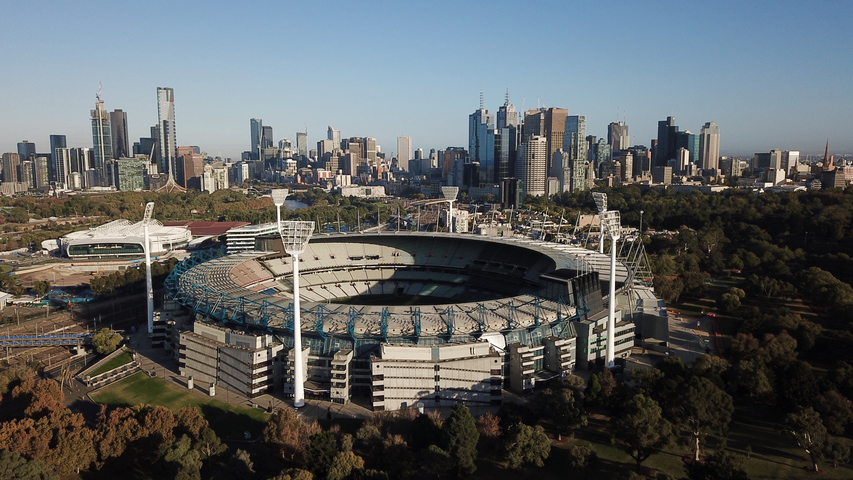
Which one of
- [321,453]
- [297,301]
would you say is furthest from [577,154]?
[321,453]

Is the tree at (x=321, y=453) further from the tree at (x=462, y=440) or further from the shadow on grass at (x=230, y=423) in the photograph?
the shadow on grass at (x=230, y=423)

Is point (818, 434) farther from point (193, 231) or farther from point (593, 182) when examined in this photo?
point (593, 182)

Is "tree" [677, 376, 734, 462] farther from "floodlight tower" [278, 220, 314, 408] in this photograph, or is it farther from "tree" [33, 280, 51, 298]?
"tree" [33, 280, 51, 298]

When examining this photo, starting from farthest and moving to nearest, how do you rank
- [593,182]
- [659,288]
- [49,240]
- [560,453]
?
[593,182]
[49,240]
[659,288]
[560,453]

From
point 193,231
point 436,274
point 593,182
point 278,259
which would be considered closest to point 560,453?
point 436,274

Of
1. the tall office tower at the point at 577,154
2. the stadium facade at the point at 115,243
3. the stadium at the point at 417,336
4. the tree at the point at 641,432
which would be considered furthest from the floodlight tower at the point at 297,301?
the tall office tower at the point at 577,154

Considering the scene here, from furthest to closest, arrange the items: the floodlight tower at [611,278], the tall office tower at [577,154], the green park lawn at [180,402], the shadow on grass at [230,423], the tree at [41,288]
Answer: the tall office tower at [577,154], the tree at [41,288], the floodlight tower at [611,278], the green park lawn at [180,402], the shadow on grass at [230,423]

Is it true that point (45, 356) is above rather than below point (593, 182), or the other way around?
below

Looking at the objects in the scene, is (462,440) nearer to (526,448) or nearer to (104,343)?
A: (526,448)
